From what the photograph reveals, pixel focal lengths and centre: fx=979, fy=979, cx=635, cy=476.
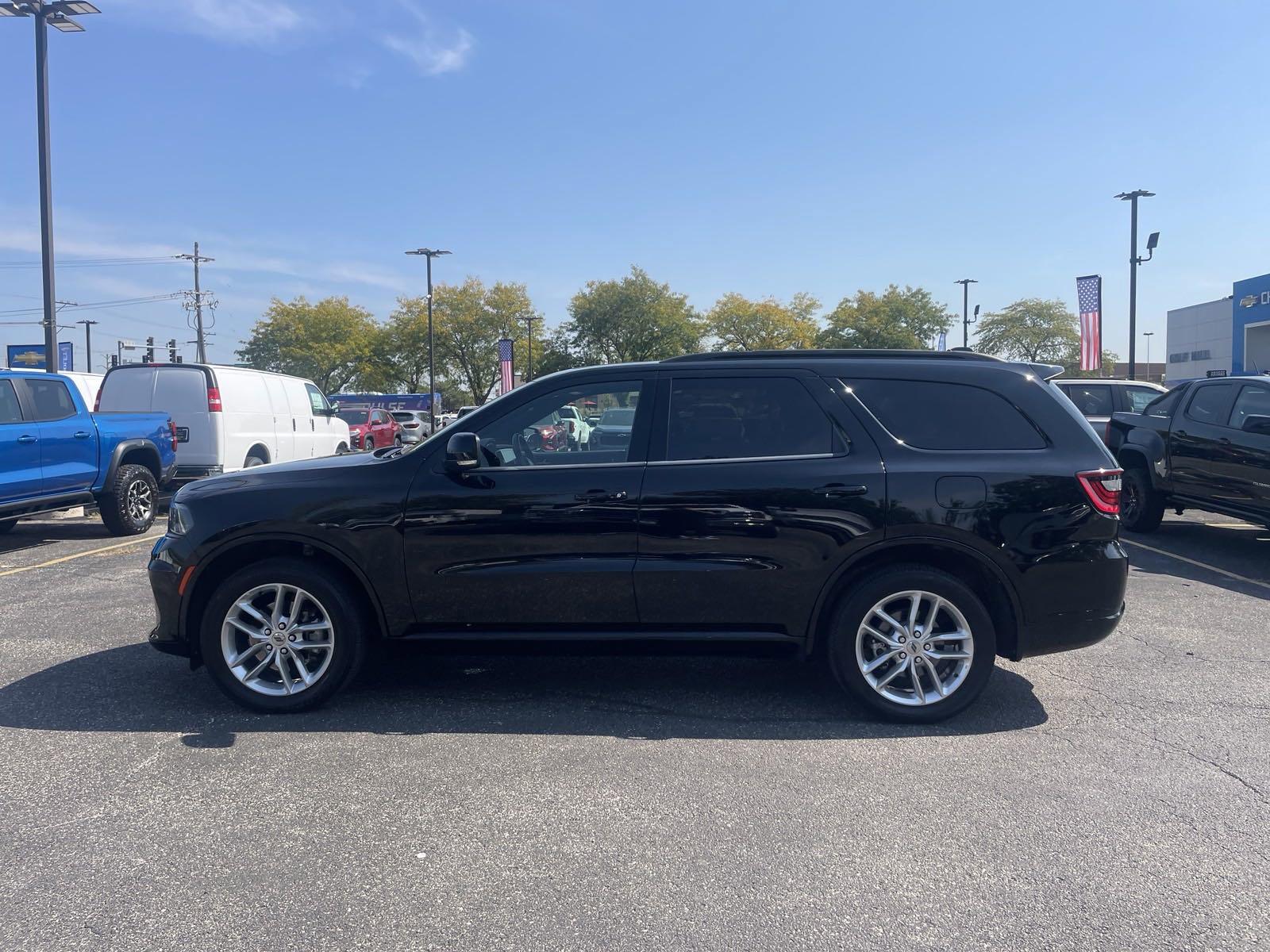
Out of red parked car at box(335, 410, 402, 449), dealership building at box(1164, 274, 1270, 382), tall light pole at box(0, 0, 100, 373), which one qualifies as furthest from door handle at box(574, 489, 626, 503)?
dealership building at box(1164, 274, 1270, 382)

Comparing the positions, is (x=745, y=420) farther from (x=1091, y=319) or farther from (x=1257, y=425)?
(x=1091, y=319)

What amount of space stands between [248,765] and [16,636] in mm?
3294

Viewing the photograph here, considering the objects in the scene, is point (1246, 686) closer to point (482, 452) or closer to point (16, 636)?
point (482, 452)

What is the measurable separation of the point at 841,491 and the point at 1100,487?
4.20 feet

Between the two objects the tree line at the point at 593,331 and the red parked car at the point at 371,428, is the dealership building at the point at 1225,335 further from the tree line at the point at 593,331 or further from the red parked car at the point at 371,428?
the red parked car at the point at 371,428

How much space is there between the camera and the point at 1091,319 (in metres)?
29.5

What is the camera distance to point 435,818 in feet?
12.5

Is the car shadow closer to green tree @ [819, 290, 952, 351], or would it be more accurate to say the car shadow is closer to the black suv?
the black suv

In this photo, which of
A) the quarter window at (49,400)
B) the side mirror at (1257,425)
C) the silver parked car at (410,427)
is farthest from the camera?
the silver parked car at (410,427)

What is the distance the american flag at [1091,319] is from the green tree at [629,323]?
28.9 meters

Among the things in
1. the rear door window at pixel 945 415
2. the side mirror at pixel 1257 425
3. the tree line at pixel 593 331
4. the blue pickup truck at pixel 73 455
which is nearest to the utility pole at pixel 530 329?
the tree line at pixel 593 331

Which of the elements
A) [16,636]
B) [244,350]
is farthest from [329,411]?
[244,350]

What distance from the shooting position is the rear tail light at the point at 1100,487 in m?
4.79

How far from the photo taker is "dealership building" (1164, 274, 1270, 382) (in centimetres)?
3909
